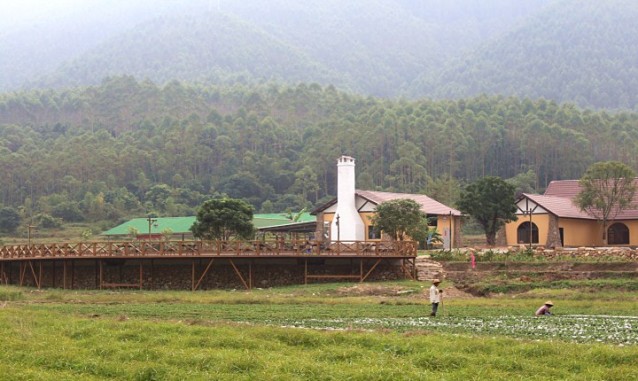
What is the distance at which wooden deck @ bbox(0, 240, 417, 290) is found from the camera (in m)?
40.2

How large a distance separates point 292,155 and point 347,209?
64.4m

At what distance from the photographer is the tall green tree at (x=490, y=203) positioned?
53031 millimetres

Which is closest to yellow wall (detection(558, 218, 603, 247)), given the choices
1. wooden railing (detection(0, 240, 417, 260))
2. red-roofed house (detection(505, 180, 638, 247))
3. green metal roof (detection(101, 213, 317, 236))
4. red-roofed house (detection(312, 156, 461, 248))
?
red-roofed house (detection(505, 180, 638, 247))

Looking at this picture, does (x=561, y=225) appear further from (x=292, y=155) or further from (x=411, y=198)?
(x=292, y=155)

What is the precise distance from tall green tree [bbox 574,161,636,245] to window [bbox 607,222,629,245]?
107cm

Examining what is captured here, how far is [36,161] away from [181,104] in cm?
5861

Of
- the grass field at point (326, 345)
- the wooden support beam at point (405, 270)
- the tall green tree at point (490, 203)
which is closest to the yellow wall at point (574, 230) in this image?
the tall green tree at point (490, 203)

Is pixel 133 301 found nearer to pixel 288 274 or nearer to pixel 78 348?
pixel 288 274

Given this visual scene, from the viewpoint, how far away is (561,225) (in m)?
53.4

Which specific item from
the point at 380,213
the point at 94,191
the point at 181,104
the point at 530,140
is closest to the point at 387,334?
the point at 380,213

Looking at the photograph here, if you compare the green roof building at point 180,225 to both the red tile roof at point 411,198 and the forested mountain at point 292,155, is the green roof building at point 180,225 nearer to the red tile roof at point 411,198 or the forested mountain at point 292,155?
the red tile roof at point 411,198

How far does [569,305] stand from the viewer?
94.8ft

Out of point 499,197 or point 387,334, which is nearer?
point 387,334

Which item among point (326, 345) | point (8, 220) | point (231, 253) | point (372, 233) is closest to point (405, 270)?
point (231, 253)
